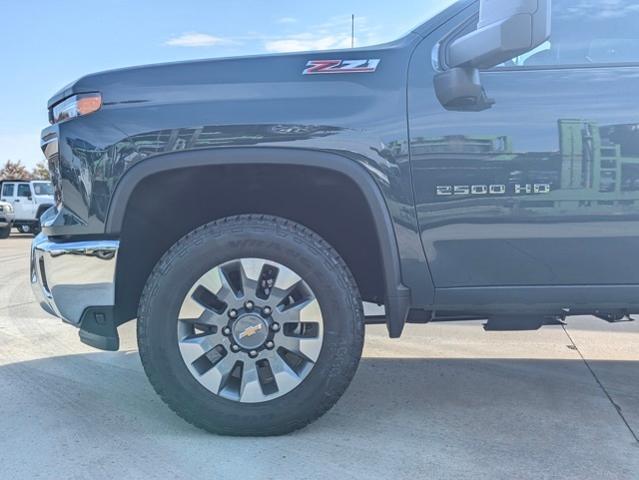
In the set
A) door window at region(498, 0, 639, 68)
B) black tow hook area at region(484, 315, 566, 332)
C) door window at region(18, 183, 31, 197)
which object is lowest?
black tow hook area at region(484, 315, 566, 332)

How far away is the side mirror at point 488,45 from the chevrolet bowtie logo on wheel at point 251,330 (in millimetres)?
1301

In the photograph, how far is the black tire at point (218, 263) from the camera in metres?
2.63

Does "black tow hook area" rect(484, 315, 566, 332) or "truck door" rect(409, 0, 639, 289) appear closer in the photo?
"truck door" rect(409, 0, 639, 289)

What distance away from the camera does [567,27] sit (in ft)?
9.11

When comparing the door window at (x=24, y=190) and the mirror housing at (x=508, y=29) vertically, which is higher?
the mirror housing at (x=508, y=29)

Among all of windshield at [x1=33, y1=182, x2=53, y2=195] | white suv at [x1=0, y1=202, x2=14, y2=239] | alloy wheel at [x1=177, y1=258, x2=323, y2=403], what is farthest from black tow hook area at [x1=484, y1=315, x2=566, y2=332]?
windshield at [x1=33, y1=182, x2=53, y2=195]

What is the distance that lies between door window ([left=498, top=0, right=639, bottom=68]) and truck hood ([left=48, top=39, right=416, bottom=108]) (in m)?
A: 0.68

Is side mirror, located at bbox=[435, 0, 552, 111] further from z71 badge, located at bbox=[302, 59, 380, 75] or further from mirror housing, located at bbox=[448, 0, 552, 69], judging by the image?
z71 badge, located at bbox=[302, 59, 380, 75]

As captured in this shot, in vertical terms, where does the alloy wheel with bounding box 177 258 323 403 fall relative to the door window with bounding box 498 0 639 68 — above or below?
below

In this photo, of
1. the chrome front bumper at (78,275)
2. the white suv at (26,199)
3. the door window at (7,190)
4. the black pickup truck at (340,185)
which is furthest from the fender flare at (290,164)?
the door window at (7,190)

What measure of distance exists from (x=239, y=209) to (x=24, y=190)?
1993 centimetres

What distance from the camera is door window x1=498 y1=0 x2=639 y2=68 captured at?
2.74 metres

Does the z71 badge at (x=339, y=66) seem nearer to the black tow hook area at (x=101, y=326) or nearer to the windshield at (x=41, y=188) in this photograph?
the black tow hook area at (x=101, y=326)

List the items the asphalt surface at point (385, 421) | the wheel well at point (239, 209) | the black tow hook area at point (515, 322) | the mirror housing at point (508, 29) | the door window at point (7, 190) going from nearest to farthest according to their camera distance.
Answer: the mirror housing at point (508, 29)
the asphalt surface at point (385, 421)
the wheel well at point (239, 209)
the black tow hook area at point (515, 322)
the door window at point (7, 190)
